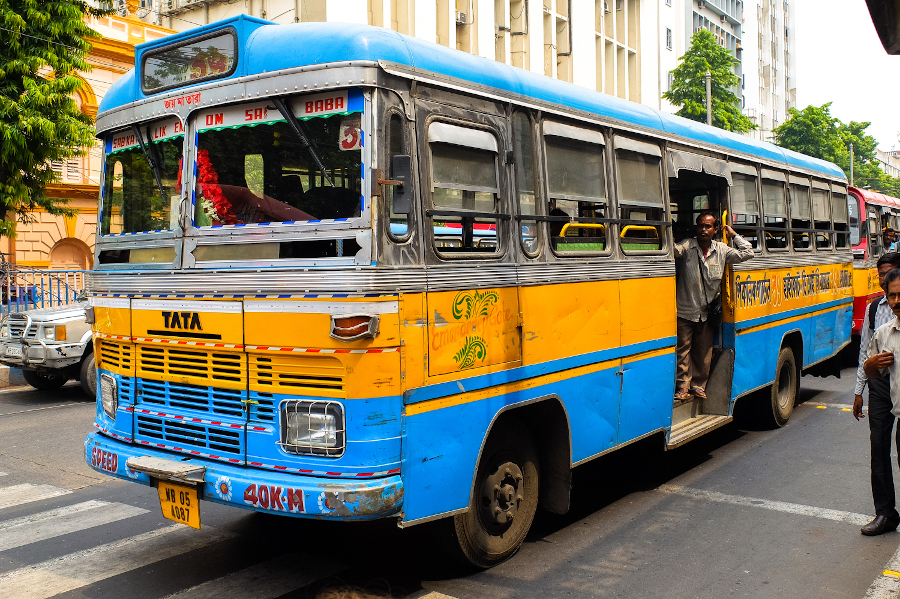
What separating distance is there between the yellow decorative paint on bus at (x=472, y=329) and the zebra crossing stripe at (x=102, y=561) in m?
2.33

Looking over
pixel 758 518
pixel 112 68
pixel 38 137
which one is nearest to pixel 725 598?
pixel 758 518

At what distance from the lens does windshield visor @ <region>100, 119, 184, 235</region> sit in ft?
15.9

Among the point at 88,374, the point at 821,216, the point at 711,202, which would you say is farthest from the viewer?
the point at 88,374

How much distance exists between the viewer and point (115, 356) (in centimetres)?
506

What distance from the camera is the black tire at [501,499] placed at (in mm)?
4754

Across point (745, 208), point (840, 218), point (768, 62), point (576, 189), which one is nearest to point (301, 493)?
point (576, 189)

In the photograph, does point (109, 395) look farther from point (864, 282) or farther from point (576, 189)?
point (864, 282)

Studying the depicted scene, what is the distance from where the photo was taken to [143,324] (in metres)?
4.82

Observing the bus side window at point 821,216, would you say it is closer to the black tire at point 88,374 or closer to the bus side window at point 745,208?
the bus side window at point 745,208

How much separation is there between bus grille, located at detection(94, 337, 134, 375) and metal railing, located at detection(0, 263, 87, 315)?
9477mm

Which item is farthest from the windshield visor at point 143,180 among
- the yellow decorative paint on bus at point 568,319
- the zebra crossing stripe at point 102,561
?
the yellow decorative paint on bus at point 568,319

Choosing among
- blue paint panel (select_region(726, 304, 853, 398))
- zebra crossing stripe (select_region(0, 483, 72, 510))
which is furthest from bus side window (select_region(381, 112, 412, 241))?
blue paint panel (select_region(726, 304, 853, 398))

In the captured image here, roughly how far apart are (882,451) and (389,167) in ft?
12.9

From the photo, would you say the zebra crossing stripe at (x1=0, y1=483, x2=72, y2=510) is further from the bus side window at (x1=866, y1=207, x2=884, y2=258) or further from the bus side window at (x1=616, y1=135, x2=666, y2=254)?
the bus side window at (x1=866, y1=207, x2=884, y2=258)
